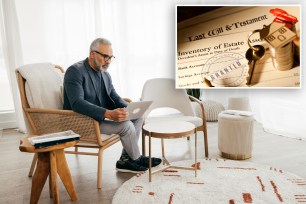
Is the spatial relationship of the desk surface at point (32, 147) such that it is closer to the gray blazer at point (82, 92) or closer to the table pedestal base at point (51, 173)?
the table pedestal base at point (51, 173)

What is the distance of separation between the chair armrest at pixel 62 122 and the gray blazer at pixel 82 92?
0.21 feet

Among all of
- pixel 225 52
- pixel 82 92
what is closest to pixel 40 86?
pixel 82 92

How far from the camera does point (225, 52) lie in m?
3.95

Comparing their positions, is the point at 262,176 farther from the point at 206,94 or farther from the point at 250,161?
the point at 206,94

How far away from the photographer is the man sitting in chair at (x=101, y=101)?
2.67 m

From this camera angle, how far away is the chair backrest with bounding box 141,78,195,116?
11.5 ft

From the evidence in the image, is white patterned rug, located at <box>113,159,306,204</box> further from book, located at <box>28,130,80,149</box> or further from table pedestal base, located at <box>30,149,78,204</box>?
book, located at <box>28,130,80,149</box>

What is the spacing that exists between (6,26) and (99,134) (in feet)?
8.14

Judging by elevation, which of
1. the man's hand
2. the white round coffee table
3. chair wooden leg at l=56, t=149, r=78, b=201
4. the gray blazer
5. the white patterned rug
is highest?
the gray blazer

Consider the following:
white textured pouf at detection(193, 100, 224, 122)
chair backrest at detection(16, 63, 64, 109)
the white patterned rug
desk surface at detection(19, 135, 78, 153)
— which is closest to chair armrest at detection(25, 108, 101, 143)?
chair backrest at detection(16, 63, 64, 109)

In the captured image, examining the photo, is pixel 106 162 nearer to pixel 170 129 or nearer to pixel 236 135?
pixel 170 129

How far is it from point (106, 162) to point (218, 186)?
3.98ft

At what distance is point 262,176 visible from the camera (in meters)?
2.77

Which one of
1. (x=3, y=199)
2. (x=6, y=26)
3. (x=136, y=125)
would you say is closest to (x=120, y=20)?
(x=6, y=26)
